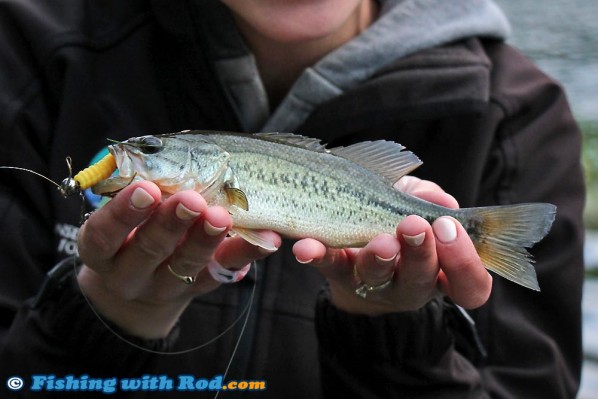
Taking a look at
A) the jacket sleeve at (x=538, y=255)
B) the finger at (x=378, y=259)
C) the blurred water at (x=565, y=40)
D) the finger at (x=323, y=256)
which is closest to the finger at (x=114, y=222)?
the finger at (x=323, y=256)

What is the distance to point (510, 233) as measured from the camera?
1.93 metres

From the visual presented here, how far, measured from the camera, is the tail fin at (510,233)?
1924 mm

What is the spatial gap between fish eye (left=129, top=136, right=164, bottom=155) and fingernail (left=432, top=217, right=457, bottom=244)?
1.95 feet

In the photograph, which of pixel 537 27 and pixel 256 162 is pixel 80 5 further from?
pixel 537 27

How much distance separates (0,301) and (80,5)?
91 centimetres

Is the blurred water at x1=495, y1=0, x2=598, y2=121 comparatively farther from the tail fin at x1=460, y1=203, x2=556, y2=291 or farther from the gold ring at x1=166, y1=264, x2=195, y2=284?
the gold ring at x1=166, y1=264, x2=195, y2=284

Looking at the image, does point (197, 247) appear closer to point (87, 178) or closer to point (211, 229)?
point (211, 229)

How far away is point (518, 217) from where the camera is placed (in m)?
1.94

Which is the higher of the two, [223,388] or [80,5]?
[80,5]

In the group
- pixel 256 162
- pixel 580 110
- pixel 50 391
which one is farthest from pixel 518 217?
pixel 580 110

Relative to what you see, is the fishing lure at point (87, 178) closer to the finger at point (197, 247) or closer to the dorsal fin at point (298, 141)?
the finger at point (197, 247)

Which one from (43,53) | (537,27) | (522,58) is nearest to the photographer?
(43,53)

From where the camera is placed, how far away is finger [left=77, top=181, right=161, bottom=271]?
173 cm

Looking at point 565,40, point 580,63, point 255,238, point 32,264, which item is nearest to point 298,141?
point 255,238
